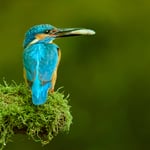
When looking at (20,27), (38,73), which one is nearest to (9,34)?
(20,27)

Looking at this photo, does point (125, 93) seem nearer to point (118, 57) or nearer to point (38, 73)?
point (118, 57)

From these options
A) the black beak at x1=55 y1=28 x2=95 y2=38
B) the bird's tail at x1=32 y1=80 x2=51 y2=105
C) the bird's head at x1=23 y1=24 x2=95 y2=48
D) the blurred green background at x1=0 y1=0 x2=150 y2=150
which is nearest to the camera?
the bird's tail at x1=32 y1=80 x2=51 y2=105

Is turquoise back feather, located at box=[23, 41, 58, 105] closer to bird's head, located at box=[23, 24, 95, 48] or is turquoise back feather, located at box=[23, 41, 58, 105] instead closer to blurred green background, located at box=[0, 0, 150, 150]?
bird's head, located at box=[23, 24, 95, 48]

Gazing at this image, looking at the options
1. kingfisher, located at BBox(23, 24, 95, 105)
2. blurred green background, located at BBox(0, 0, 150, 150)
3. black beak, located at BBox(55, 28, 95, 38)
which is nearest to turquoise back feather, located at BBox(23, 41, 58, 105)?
kingfisher, located at BBox(23, 24, 95, 105)

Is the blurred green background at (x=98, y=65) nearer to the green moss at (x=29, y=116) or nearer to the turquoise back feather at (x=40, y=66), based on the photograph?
the turquoise back feather at (x=40, y=66)

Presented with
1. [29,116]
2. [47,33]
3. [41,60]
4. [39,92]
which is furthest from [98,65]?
[29,116]

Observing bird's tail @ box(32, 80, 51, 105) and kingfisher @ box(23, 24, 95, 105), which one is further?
kingfisher @ box(23, 24, 95, 105)

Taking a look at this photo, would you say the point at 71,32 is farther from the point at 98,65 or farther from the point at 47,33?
the point at 98,65
